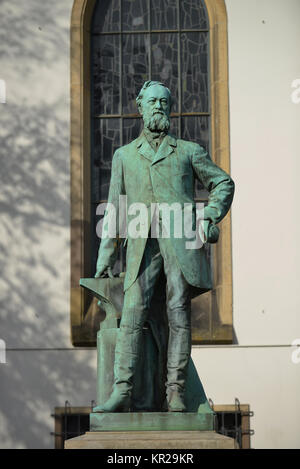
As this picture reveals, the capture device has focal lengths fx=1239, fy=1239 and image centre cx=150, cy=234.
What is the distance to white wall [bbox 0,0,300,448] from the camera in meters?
15.5

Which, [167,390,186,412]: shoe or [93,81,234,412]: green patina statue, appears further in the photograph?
[93,81,234,412]: green patina statue

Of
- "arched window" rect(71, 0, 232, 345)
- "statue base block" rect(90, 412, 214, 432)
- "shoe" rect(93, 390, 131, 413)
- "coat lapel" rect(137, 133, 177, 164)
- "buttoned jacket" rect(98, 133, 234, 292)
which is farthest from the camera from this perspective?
"arched window" rect(71, 0, 232, 345)

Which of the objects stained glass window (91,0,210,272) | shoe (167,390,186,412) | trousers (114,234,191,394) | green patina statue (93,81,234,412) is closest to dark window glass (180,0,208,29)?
stained glass window (91,0,210,272)

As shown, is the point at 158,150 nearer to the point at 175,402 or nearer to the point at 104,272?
the point at 104,272

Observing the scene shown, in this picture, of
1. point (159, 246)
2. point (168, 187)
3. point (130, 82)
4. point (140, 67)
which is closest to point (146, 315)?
point (159, 246)

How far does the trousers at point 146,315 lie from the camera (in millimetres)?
7938

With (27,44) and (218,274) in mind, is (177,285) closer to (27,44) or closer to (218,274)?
(218,274)

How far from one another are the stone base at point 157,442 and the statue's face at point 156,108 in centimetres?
215

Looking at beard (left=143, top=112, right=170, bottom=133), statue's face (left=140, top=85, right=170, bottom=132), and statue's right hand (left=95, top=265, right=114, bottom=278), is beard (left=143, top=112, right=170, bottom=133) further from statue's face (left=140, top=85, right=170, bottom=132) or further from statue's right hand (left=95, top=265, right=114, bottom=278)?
statue's right hand (left=95, top=265, right=114, bottom=278)

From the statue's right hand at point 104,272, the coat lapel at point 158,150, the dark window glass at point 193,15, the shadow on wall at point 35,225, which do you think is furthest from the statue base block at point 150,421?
the dark window glass at point 193,15

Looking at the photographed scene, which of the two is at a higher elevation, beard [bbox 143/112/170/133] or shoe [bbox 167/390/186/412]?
beard [bbox 143/112/170/133]

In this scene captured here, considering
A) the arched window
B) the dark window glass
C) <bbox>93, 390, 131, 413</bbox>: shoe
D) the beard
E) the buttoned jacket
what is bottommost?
<bbox>93, 390, 131, 413</bbox>: shoe

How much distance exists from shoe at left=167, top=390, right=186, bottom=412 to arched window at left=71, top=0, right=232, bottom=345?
7978mm

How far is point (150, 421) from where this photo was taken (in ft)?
25.2
